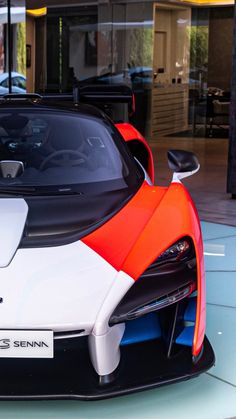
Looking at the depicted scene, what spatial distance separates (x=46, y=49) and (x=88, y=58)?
1027 millimetres

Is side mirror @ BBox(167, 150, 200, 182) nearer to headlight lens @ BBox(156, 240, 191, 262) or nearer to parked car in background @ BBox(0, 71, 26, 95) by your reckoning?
headlight lens @ BBox(156, 240, 191, 262)

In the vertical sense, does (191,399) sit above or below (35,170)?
below

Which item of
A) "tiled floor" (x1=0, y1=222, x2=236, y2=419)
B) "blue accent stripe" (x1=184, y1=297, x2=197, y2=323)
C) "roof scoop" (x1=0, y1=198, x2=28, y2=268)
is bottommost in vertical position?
"tiled floor" (x1=0, y1=222, x2=236, y2=419)

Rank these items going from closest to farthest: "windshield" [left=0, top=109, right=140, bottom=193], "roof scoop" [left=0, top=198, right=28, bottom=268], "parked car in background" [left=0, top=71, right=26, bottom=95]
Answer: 1. "roof scoop" [left=0, top=198, right=28, bottom=268]
2. "windshield" [left=0, top=109, right=140, bottom=193]
3. "parked car in background" [left=0, top=71, right=26, bottom=95]

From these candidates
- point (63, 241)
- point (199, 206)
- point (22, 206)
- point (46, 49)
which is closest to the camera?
point (63, 241)

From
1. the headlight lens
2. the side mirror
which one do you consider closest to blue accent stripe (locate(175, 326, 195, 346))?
the headlight lens

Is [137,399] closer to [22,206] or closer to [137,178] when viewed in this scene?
[22,206]

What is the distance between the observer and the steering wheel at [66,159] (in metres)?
3.46

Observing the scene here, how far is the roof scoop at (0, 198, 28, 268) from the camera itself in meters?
2.49

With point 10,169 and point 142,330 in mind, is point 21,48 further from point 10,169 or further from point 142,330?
point 142,330

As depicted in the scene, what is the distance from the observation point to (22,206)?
2822 mm

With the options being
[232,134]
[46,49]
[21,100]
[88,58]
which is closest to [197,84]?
[88,58]

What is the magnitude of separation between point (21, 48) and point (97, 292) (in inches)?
487

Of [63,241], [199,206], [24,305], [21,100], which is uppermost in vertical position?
[21,100]
